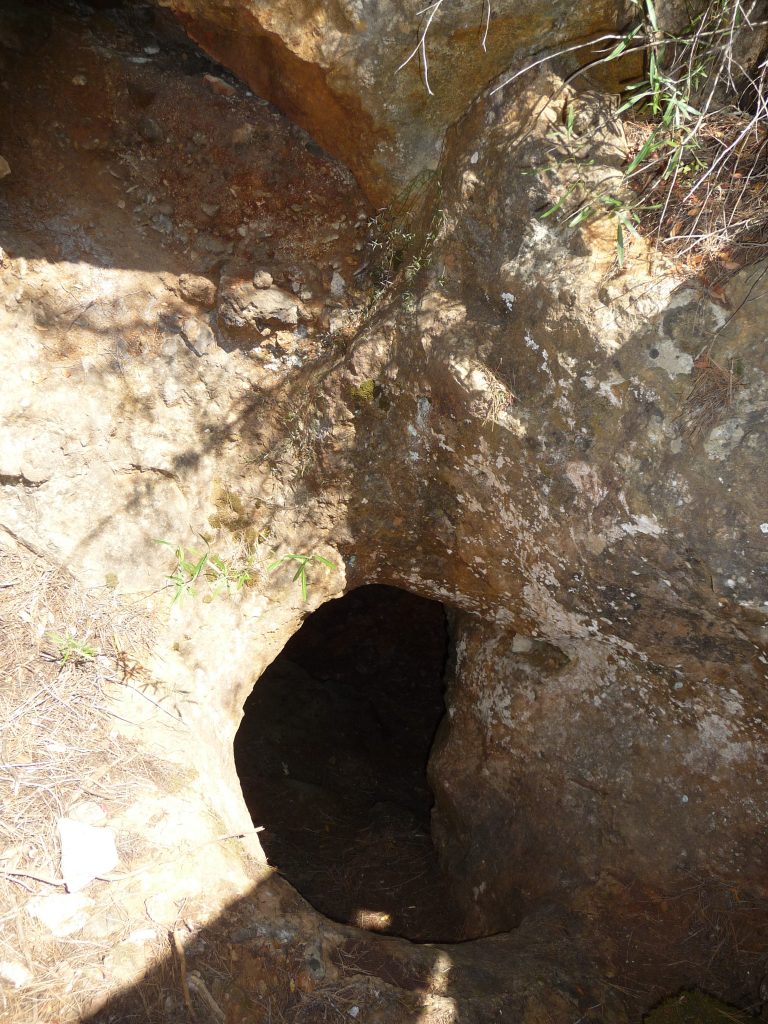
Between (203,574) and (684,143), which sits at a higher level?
(684,143)

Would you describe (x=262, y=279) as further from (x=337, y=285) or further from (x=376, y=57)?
(x=376, y=57)

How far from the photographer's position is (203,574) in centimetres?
271

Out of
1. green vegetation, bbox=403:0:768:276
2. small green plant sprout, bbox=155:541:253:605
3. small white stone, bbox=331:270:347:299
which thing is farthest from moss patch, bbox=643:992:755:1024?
small white stone, bbox=331:270:347:299

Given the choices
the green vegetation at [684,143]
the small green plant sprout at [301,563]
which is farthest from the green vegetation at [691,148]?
the small green plant sprout at [301,563]

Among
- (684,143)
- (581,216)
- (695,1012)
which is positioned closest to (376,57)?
(581,216)

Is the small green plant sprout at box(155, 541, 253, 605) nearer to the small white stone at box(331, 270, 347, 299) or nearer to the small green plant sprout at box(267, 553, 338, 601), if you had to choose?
the small green plant sprout at box(267, 553, 338, 601)

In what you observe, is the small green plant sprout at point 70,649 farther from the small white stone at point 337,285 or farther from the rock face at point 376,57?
the rock face at point 376,57

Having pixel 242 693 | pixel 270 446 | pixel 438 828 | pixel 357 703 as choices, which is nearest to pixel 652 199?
pixel 270 446

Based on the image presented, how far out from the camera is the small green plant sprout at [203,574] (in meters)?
2.62

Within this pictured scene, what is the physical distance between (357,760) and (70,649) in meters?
2.91

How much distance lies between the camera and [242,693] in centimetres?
282

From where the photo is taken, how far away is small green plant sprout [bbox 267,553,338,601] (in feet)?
9.39

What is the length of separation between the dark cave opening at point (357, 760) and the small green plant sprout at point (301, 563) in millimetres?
1513

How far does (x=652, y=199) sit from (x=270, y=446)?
1.62 m
